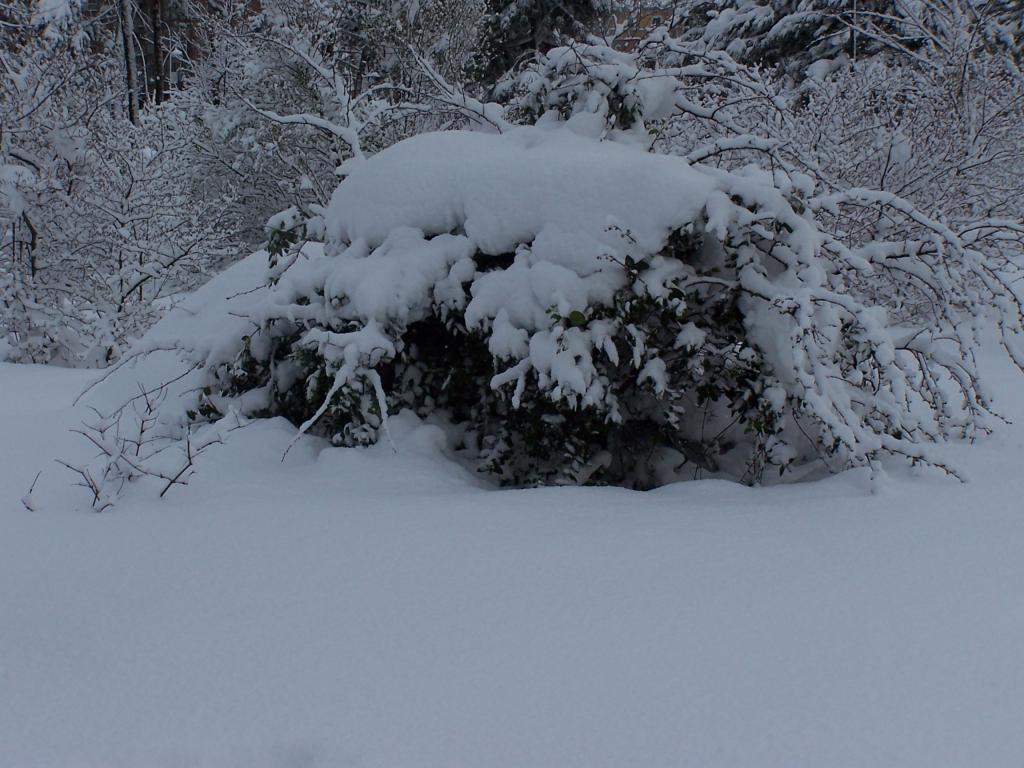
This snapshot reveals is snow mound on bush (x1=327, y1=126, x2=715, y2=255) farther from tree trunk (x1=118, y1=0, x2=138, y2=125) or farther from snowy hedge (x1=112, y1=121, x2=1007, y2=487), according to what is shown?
tree trunk (x1=118, y1=0, x2=138, y2=125)

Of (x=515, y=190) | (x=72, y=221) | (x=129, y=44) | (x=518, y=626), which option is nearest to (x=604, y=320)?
(x=515, y=190)

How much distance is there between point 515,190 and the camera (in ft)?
9.76

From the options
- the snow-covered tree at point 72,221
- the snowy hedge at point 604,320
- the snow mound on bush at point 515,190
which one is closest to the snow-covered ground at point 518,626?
the snowy hedge at point 604,320

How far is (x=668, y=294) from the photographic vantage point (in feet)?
9.01

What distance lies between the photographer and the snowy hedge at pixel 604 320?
9.02ft

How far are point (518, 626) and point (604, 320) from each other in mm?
1329

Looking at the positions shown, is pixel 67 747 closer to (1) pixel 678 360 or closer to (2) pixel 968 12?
(1) pixel 678 360

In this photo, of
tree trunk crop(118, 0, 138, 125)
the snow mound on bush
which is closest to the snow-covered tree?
the snow mound on bush

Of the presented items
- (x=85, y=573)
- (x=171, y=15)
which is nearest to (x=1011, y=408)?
(x=85, y=573)

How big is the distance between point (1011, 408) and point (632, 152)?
88.2 inches

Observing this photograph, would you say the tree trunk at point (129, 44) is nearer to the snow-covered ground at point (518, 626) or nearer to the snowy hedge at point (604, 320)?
the snowy hedge at point (604, 320)

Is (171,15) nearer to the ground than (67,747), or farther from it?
farther from it

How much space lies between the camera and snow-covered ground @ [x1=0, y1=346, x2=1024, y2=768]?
1384 mm

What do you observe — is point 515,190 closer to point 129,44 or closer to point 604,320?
point 604,320
